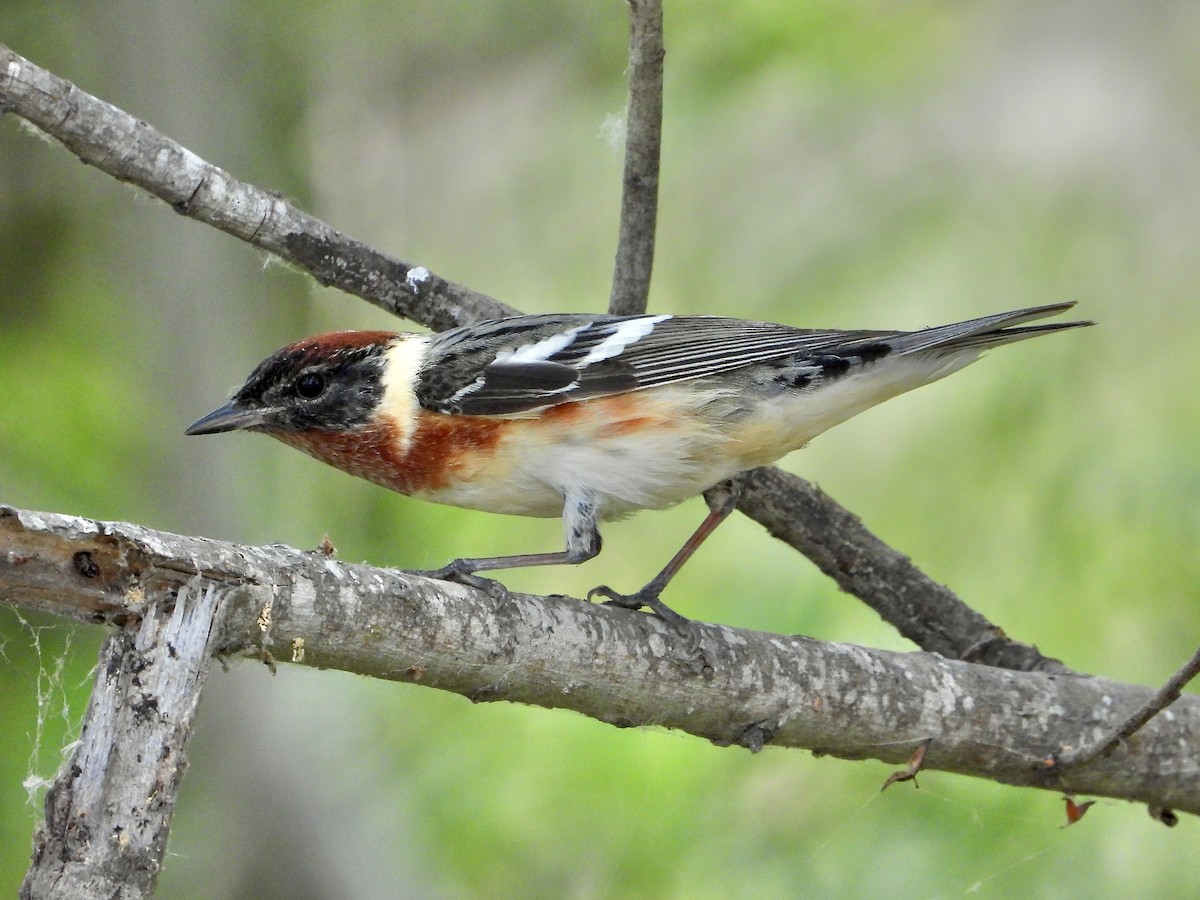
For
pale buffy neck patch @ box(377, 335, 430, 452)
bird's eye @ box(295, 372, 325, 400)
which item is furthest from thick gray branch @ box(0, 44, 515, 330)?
bird's eye @ box(295, 372, 325, 400)

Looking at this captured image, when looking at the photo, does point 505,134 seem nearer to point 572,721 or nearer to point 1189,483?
point 572,721

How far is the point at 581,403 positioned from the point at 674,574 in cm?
59

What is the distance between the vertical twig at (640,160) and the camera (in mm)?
3430

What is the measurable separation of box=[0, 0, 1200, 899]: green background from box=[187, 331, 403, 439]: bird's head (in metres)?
0.44

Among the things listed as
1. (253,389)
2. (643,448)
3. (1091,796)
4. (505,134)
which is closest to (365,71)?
(505,134)

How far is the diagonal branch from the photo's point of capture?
10.1ft

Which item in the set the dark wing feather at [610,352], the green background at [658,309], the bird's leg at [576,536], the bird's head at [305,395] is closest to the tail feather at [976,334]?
the dark wing feather at [610,352]

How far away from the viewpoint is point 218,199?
3.32 m

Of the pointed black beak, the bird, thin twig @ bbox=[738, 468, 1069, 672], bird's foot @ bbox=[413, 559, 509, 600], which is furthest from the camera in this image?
thin twig @ bbox=[738, 468, 1069, 672]

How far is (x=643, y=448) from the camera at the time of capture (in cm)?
336

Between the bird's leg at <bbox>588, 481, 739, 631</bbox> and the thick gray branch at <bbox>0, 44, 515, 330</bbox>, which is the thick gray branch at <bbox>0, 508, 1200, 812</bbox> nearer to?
the bird's leg at <bbox>588, 481, 739, 631</bbox>

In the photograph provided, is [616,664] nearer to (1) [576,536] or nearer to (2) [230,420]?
(1) [576,536]

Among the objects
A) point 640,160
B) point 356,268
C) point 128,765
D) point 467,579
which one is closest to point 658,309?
point 640,160

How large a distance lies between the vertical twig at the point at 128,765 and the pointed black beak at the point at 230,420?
1.40m
